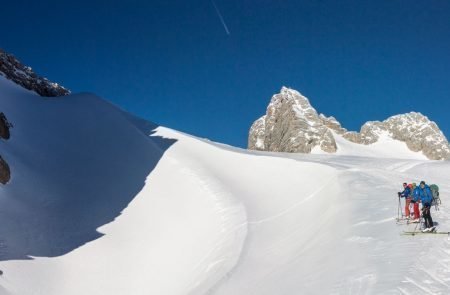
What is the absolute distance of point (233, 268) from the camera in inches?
648

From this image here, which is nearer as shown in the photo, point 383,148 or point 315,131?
point 315,131

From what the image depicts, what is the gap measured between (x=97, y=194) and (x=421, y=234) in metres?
20.1

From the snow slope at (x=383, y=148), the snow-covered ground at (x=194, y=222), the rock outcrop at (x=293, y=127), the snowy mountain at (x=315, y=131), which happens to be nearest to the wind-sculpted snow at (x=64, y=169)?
the snow-covered ground at (x=194, y=222)

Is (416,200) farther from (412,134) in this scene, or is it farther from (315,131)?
(412,134)

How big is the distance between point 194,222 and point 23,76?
133 ft

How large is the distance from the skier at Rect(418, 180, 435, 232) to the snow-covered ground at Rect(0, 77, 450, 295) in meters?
0.70

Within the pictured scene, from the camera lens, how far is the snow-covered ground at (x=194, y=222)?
1301cm

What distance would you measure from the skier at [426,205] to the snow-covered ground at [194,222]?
0.70 meters

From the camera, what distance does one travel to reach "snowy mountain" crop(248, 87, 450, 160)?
126 meters

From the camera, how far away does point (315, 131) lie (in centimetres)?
12825

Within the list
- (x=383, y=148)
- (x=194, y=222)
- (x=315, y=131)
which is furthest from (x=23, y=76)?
(x=383, y=148)

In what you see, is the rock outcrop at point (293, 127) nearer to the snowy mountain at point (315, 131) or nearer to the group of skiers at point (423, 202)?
the snowy mountain at point (315, 131)

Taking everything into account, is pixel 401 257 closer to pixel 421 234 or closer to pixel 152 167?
pixel 421 234

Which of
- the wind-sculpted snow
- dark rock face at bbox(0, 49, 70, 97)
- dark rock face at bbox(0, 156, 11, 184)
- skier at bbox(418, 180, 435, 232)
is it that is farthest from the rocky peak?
skier at bbox(418, 180, 435, 232)
